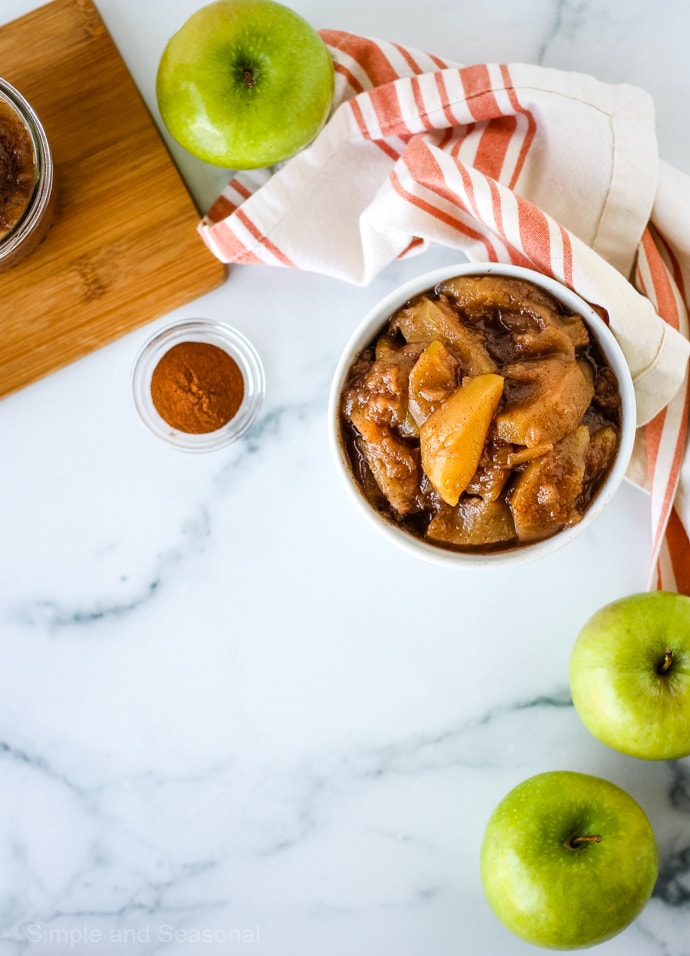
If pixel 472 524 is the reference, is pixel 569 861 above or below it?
below

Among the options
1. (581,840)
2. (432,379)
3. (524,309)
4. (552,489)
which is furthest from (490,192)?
(581,840)

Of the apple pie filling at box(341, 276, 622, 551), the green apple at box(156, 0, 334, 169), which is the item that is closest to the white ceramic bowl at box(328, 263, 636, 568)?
the apple pie filling at box(341, 276, 622, 551)

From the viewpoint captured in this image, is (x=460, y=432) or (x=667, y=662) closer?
(x=460, y=432)

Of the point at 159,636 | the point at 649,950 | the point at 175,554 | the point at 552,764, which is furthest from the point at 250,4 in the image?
the point at 649,950

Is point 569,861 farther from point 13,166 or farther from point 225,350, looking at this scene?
point 13,166

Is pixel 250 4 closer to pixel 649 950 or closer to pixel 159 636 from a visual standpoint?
pixel 159 636

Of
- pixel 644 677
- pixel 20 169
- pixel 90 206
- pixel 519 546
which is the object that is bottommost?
pixel 644 677
